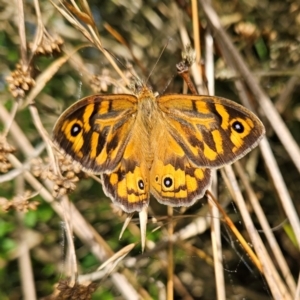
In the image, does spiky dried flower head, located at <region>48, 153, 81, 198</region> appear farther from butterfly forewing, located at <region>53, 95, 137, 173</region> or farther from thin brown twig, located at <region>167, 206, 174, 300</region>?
thin brown twig, located at <region>167, 206, 174, 300</region>

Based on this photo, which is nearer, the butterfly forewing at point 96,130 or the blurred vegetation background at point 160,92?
the butterfly forewing at point 96,130

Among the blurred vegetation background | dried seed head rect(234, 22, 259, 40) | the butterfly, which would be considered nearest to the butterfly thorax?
the butterfly

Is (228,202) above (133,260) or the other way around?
above

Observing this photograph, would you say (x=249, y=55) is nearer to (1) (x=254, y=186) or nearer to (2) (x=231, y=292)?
(1) (x=254, y=186)

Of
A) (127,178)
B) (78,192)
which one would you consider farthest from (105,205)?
(127,178)

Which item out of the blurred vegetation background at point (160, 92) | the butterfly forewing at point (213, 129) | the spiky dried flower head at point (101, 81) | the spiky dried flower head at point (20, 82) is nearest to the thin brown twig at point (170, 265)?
the blurred vegetation background at point (160, 92)

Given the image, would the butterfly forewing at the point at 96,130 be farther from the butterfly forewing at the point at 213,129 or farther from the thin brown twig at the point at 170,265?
the thin brown twig at the point at 170,265

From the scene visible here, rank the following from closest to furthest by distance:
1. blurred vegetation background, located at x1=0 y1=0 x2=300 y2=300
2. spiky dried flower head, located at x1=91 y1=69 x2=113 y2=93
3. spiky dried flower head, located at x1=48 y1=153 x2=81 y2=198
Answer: spiky dried flower head, located at x1=48 y1=153 x2=81 y2=198, spiky dried flower head, located at x1=91 y1=69 x2=113 y2=93, blurred vegetation background, located at x1=0 y1=0 x2=300 y2=300

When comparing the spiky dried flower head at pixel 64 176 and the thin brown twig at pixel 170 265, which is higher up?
the spiky dried flower head at pixel 64 176
